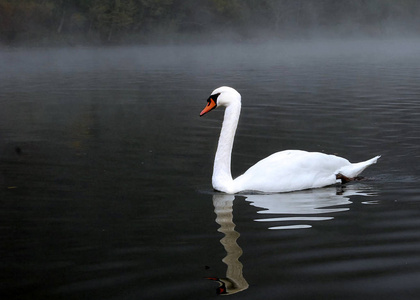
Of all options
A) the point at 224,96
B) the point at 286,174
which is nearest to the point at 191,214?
the point at 286,174

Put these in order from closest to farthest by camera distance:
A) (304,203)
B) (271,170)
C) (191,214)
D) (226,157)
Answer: (191,214) → (304,203) → (271,170) → (226,157)

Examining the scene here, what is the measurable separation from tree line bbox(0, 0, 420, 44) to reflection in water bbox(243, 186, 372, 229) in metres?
66.1

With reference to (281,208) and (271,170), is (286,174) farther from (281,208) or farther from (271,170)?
(281,208)

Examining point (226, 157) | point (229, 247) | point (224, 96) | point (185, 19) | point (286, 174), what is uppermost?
point (185, 19)

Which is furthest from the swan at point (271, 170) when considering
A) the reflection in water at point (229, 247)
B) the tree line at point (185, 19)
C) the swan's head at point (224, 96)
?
the tree line at point (185, 19)

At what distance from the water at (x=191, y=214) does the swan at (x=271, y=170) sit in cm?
15

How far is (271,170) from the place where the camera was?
8.20 m

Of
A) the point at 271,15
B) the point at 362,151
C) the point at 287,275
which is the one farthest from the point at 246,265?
the point at 271,15

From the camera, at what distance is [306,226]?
6621 millimetres

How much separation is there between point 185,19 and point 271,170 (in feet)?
289

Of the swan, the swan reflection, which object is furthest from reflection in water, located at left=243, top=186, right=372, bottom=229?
the swan

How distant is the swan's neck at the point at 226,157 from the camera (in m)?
8.30

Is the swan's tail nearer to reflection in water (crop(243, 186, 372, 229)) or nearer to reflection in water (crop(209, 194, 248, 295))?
reflection in water (crop(243, 186, 372, 229))

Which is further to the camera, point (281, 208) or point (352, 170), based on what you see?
point (352, 170)
